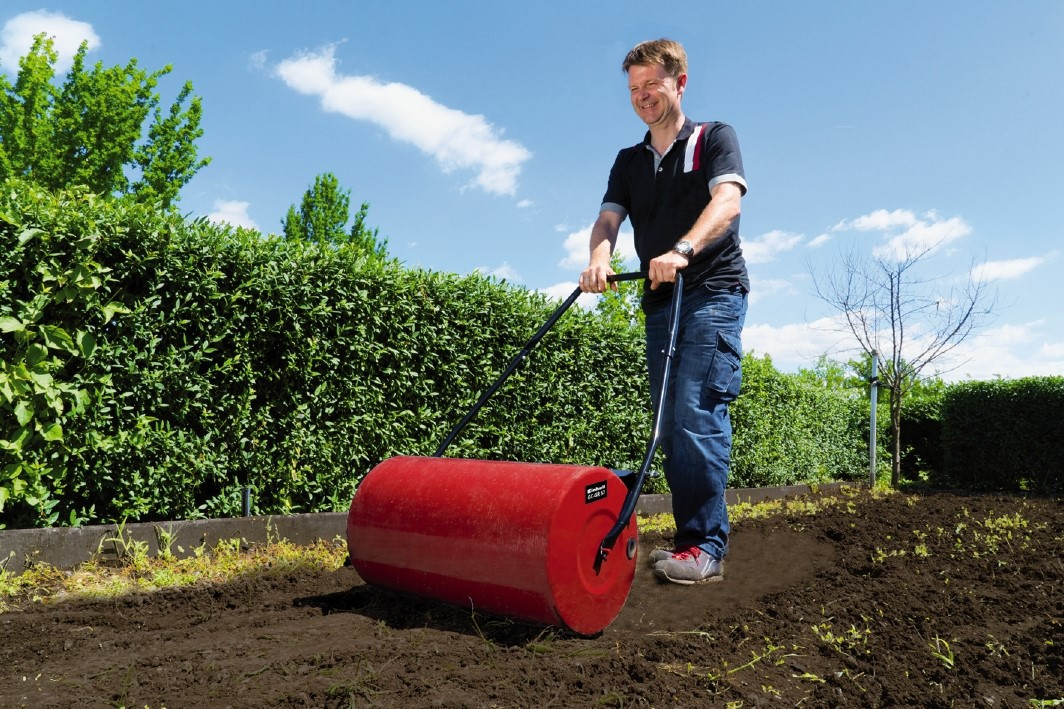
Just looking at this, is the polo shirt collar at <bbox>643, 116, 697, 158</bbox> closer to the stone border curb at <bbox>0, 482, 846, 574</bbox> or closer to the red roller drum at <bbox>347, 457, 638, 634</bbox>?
the red roller drum at <bbox>347, 457, 638, 634</bbox>

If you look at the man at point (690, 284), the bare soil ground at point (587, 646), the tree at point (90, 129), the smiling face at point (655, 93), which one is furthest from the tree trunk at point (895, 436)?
the tree at point (90, 129)

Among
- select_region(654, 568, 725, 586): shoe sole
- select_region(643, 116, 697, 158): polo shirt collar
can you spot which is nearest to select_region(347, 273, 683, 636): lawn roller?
select_region(654, 568, 725, 586): shoe sole

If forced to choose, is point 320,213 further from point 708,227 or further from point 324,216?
point 708,227

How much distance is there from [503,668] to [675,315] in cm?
155

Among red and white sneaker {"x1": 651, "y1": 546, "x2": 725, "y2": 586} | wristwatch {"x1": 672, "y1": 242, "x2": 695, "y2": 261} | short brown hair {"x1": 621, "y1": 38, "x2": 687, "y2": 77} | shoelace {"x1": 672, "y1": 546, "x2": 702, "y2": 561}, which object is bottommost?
red and white sneaker {"x1": 651, "y1": 546, "x2": 725, "y2": 586}

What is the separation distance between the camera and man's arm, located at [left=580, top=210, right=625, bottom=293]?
345 cm

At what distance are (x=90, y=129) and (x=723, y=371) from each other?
2046 centimetres

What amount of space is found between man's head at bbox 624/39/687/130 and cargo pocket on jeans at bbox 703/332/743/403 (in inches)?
44.9

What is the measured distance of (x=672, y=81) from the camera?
12.1 feet

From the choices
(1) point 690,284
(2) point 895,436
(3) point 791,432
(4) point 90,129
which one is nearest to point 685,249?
(1) point 690,284

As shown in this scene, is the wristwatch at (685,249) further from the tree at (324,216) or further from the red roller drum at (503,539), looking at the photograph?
the tree at (324,216)

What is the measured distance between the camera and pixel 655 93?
368 centimetres

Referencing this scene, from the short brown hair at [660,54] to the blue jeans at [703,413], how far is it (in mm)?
1074

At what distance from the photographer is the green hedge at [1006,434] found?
12.3 metres
